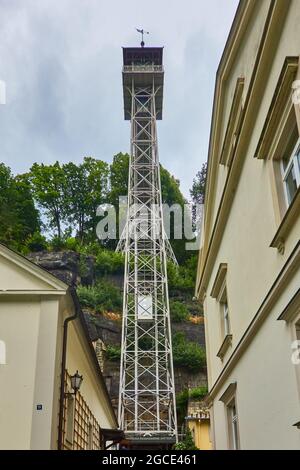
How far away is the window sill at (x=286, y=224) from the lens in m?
5.15

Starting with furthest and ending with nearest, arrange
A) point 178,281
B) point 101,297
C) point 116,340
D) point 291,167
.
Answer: point 178,281
point 101,297
point 116,340
point 291,167

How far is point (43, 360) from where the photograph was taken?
8.34 metres

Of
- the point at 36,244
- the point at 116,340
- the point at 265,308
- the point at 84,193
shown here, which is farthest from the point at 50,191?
the point at 265,308

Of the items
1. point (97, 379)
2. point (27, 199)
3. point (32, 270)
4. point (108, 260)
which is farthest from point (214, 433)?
point (27, 199)

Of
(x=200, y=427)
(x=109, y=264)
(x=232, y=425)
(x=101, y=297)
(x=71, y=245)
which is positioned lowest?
(x=232, y=425)

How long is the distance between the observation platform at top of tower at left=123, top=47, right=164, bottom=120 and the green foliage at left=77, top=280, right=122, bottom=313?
10.6 m

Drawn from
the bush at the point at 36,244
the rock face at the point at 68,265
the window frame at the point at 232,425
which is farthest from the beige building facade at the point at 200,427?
the bush at the point at 36,244

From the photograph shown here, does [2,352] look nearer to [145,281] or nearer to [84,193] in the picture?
[145,281]

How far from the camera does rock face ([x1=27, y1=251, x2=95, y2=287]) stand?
3114 centimetres

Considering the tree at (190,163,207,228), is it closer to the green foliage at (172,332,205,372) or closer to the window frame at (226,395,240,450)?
the green foliage at (172,332,205,372)

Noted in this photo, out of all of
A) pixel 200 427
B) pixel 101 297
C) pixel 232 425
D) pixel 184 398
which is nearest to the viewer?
pixel 232 425

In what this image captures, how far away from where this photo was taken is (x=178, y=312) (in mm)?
31422

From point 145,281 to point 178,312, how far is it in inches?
270

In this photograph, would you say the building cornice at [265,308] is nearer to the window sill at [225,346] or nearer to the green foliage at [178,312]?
the window sill at [225,346]
